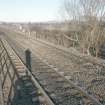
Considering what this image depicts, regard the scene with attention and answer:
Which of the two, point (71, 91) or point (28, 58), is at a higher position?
point (28, 58)

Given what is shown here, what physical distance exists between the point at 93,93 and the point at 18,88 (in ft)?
9.29

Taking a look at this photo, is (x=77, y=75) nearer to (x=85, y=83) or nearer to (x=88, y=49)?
(x=85, y=83)

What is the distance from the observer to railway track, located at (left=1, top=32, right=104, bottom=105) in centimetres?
718

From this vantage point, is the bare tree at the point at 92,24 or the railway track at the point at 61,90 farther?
the bare tree at the point at 92,24

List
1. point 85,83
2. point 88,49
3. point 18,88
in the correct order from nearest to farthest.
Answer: point 18,88, point 85,83, point 88,49

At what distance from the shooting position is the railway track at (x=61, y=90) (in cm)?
718

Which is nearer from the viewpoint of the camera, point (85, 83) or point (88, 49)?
point (85, 83)

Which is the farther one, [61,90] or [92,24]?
[92,24]

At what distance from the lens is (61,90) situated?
332 inches

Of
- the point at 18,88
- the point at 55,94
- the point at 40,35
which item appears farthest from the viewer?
the point at 40,35

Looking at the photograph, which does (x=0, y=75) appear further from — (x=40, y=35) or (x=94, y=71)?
(x=40, y=35)

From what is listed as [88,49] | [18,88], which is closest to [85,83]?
[18,88]

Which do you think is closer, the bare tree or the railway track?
the railway track

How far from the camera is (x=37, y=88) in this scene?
28.1 ft
